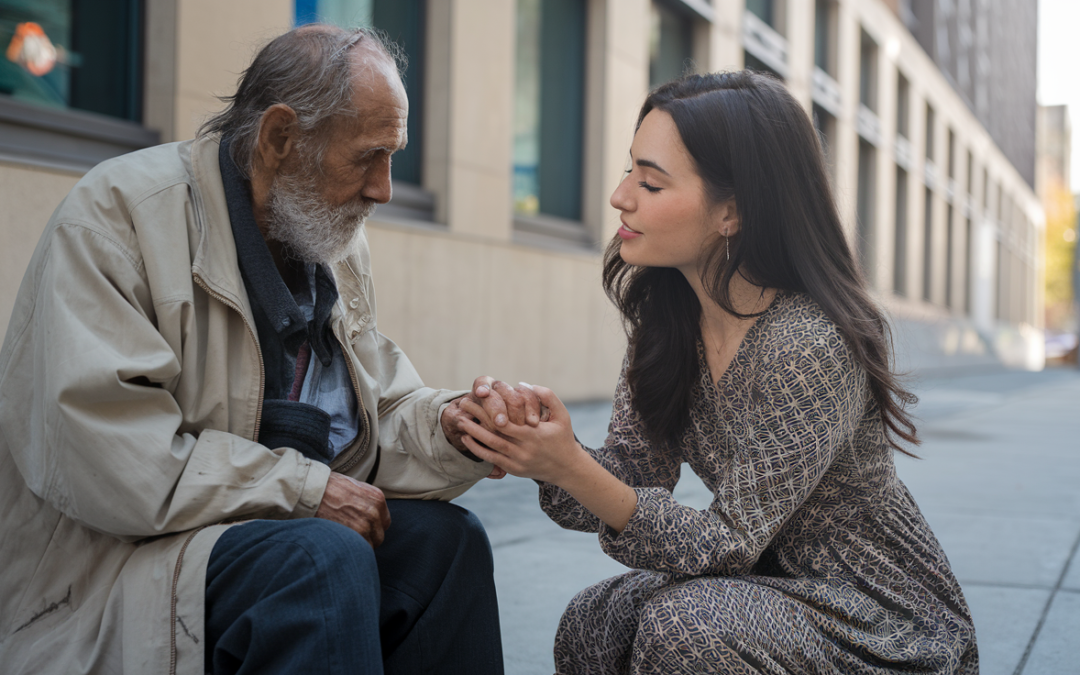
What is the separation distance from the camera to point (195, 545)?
1928mm

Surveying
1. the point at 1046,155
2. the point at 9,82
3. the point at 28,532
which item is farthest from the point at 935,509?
the point at 1046,155

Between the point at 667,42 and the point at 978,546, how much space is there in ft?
29.2

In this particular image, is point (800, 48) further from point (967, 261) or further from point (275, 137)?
point (967, 261)

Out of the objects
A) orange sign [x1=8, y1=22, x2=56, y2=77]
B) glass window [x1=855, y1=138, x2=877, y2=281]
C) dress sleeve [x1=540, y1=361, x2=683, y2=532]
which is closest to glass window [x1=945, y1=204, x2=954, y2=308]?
glass window [x1=855, y1=138, x2=877, y2=281]

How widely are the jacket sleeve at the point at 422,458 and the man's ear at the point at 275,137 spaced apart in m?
0.69

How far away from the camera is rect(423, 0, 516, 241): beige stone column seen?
326 inches

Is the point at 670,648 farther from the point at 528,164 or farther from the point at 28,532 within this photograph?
the point at 528,164

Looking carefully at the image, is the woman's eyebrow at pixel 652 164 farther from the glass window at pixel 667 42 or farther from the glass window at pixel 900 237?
the glass window at pixel 900 237

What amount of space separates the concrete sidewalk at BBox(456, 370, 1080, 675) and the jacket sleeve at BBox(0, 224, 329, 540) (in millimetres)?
1392

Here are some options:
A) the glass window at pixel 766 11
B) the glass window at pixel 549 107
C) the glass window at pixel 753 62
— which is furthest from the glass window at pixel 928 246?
the glass window at pixel 549 107

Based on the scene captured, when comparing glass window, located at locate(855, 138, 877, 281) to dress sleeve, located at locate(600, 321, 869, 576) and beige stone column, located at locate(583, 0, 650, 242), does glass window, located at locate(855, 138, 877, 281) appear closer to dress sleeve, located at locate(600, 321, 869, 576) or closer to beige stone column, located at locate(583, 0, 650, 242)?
beige stone column, located at locate(583, 0, 650, 242)

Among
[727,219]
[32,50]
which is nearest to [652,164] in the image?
[727,219]

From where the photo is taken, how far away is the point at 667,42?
40.7ft

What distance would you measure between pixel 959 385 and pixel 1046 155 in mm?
73914
